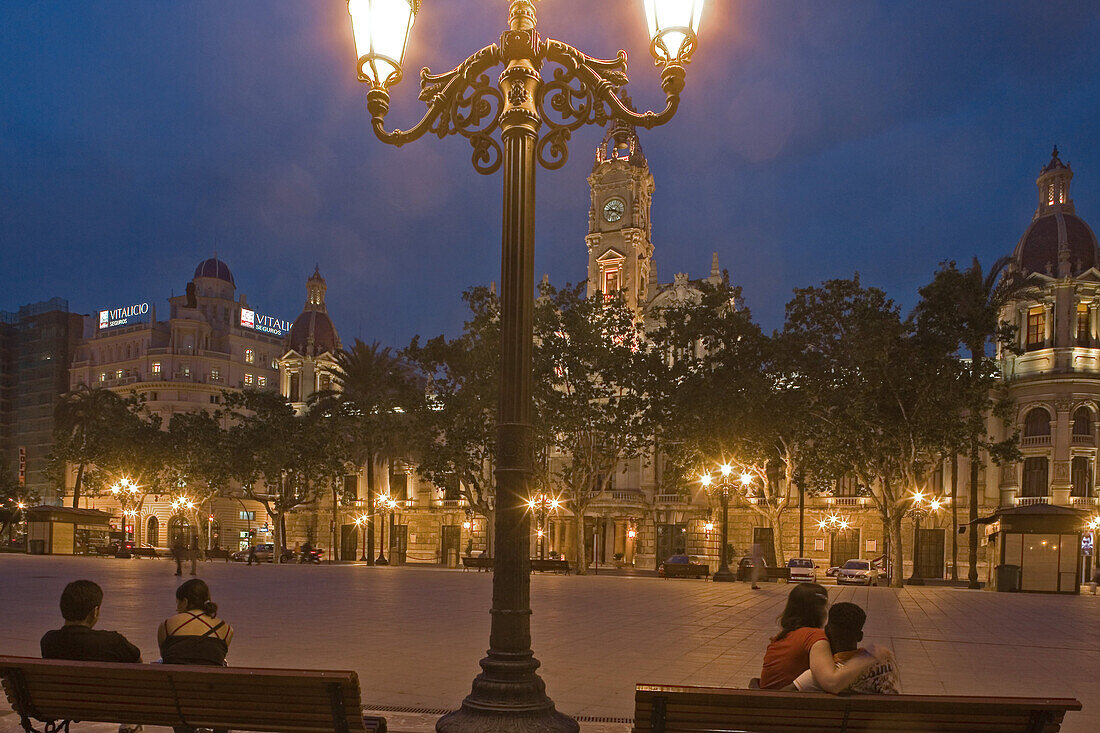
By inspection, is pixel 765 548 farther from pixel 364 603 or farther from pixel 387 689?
pixel 387 689

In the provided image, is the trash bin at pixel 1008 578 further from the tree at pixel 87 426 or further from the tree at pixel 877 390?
the tree at pixel 87 426

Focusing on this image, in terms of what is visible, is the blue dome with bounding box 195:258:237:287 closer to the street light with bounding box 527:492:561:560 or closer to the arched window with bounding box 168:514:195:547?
the arched window with bounding box 168:514:195:547

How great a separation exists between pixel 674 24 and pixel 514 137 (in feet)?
5.39

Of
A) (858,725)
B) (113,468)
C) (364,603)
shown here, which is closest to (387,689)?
(858,725)

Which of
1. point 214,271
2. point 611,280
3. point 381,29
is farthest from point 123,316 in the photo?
point 381,29

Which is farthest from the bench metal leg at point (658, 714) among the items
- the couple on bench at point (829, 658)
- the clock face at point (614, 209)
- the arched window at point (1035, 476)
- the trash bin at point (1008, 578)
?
the clock face at point (614, 209)

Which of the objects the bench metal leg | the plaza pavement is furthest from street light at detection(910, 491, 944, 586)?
the bench metal leg

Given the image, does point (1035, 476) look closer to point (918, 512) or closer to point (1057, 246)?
point (918, 512)

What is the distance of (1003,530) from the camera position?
121 ft

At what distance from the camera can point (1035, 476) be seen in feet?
177

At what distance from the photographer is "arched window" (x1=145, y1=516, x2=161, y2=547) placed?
89562 mm

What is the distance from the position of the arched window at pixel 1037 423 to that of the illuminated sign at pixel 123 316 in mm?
89015

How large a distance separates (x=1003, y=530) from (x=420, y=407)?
92.4 ft

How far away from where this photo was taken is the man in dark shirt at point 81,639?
625 centimetres
